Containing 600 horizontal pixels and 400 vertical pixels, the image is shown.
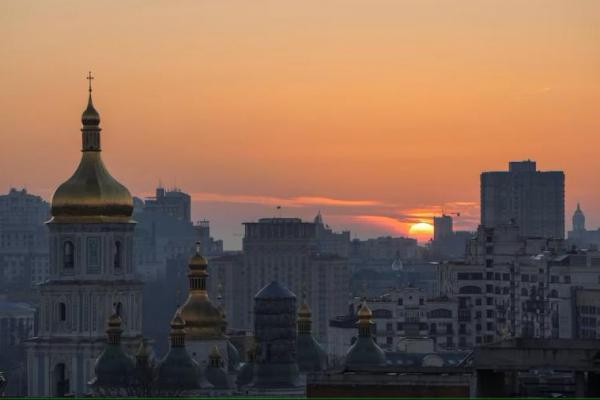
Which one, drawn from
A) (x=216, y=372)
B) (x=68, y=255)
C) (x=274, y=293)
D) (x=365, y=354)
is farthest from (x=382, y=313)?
(x=216, y=372)

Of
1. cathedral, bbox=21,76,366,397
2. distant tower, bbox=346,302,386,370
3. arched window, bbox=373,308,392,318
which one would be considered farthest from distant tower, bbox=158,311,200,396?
arched window, bbox=373,308,392,318

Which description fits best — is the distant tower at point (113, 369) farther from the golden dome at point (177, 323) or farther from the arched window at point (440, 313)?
the arched window at point (440, 313)

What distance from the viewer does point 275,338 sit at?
10900 centimetres

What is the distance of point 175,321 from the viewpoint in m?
106

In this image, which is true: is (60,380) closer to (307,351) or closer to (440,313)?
(307,351)

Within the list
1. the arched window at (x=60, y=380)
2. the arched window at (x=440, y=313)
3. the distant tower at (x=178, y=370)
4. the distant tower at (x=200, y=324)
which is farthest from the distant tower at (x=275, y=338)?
the arched window at (x=440, y=313)

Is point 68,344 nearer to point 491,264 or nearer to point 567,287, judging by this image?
point 567,287

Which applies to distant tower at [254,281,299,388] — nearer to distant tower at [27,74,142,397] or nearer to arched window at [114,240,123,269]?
distant tower at [27,74,142,397]

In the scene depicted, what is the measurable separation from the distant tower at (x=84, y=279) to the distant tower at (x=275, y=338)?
18.8ft

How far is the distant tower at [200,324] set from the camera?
11019 cm

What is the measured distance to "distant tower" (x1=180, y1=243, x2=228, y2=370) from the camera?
110 m

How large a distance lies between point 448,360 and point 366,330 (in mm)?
23022

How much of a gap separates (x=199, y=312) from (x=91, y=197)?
285 inches

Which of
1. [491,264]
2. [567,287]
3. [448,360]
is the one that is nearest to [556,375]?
[448,360]
